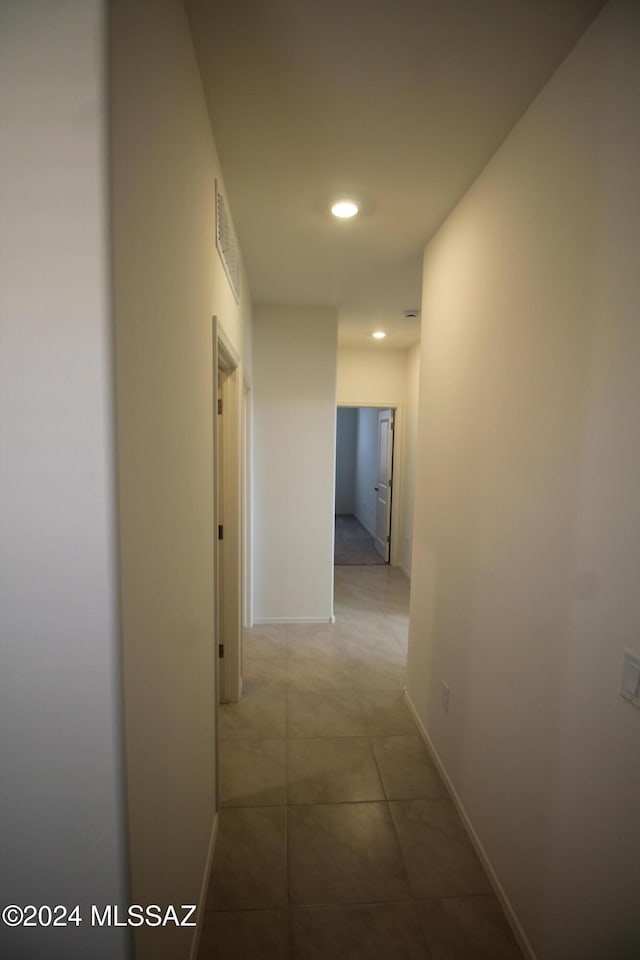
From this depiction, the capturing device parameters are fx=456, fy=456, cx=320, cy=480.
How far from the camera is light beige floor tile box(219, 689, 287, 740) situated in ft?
8.20

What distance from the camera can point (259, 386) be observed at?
3.79 meters

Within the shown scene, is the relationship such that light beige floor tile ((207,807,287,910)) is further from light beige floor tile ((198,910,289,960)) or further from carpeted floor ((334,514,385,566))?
carpeted floor ((334,514,385,566))

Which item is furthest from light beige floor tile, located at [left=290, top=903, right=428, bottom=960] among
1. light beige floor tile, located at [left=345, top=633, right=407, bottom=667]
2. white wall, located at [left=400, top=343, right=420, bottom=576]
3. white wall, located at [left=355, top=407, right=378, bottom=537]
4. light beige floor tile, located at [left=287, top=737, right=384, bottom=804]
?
white wall, located at [left=355, top=407, right=378, bottom=537]

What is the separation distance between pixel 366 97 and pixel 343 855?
2702mm

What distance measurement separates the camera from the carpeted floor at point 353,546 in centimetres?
614

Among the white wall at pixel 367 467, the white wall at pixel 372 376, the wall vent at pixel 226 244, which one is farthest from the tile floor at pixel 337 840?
the white wall at pixel 367 467

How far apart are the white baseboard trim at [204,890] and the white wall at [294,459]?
214cm

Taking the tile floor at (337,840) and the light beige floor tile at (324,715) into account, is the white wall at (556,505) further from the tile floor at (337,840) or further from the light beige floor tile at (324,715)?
the light beige floor tile at (324,715)

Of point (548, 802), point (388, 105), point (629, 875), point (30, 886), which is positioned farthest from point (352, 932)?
point (388, 105)

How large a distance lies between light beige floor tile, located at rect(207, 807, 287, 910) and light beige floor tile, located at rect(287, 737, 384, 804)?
0.57 ft

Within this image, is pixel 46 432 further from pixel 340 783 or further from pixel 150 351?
pixel 340 783

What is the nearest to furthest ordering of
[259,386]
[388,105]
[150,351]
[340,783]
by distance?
[150,351], [388,105], [340,783], [259,386]

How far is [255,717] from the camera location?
265 cm

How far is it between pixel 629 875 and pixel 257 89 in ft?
7.65
